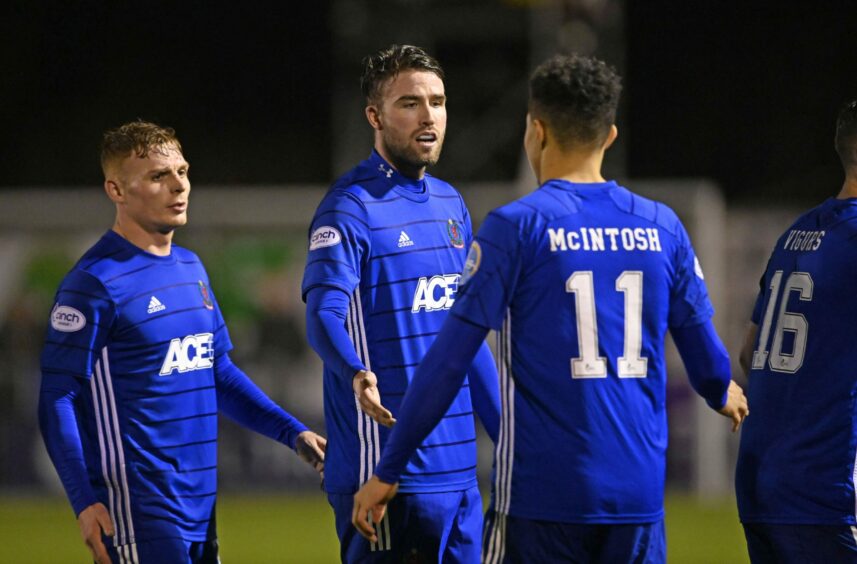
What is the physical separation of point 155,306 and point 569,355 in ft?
5.57

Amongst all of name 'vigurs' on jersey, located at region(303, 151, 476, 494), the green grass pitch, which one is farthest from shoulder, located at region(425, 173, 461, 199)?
the green grass pitch

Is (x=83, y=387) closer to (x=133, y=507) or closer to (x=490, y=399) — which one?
(x=133, y=507)

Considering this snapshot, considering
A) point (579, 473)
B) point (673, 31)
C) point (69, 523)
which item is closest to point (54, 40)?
point (673, 31)

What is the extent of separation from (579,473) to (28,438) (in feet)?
38.5

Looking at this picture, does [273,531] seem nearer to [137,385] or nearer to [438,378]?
[137,385]

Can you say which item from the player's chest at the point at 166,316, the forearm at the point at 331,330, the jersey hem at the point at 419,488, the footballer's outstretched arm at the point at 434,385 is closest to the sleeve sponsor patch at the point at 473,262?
the footballer's outstretched arm at the point at 434,385

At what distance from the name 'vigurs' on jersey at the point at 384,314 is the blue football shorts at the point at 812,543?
1.08 meters

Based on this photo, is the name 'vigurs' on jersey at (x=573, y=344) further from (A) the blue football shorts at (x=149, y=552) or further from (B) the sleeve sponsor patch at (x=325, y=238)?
(A) the blue football shorts at (x=149, y=552)

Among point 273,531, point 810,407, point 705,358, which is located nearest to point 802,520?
point 810,407

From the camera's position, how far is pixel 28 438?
1480cm

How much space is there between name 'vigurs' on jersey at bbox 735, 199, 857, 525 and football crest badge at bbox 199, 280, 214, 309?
1952 millimetres

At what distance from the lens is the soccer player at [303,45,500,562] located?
4949 millimetres

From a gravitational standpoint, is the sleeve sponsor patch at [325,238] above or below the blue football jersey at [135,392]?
above

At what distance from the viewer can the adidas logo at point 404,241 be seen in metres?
5.11
